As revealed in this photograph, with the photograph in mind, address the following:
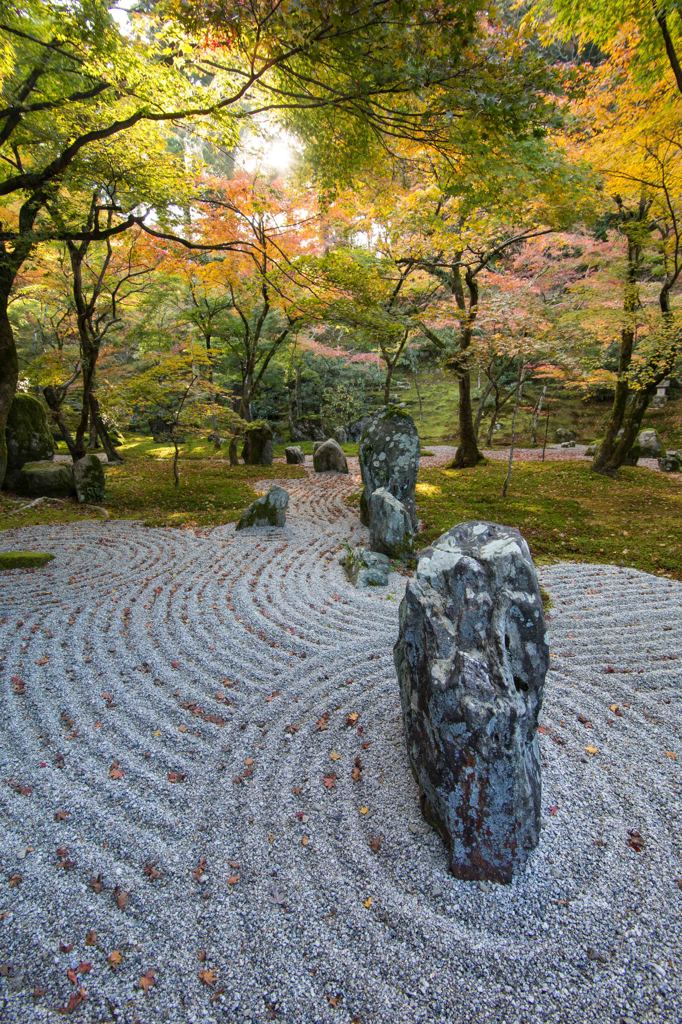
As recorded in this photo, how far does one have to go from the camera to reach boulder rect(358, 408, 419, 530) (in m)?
8.39

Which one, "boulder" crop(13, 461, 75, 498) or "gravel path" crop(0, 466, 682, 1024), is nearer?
"gravel path" crop(0, 466, 682, 1024)

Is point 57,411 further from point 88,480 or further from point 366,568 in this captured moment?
point 366,568

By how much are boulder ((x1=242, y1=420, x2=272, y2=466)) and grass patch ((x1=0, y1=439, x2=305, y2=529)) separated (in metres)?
0.58

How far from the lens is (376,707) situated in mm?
3986

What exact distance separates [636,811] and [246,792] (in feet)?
8.91

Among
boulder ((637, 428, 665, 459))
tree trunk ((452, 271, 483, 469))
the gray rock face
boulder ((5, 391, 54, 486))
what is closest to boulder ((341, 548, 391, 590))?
the gray rock face

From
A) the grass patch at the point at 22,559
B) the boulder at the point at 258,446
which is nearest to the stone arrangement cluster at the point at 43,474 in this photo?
the grass patch at the point at 22,559

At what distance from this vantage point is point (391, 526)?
7477mm

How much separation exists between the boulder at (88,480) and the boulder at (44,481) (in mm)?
367

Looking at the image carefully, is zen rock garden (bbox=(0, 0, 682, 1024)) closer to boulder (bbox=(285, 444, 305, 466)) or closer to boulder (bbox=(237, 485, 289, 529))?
boulder (bbox=(237, 485, 289, 529))

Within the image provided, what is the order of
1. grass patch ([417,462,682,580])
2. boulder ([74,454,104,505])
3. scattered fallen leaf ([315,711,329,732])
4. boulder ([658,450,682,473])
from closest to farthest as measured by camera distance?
scattered fallen leaf ([315,711,329,732])
grass patch ([417,462,682,580])
boulder ([74,454,104,505])
boulder ([658,450,682,473])

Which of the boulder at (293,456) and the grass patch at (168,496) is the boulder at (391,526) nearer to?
the grass patch at (168,496)

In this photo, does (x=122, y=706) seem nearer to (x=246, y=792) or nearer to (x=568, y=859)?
(x=246, y=792)

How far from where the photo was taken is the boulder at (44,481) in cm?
1099
